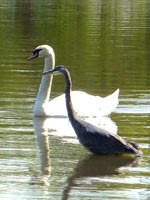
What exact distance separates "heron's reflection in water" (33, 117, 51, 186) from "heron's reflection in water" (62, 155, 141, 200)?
0.29m

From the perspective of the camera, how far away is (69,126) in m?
12.7

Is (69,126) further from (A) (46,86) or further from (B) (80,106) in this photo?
(A) (46,86)

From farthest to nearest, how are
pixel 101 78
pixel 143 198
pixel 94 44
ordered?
1. pixel 94 44
2. pixel 101 78
3. pixel 143 198

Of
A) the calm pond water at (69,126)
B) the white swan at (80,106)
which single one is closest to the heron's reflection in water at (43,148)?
the calm pond water at (69,126)

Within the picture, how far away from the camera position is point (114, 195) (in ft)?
28.3

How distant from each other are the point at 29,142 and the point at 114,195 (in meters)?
2.84

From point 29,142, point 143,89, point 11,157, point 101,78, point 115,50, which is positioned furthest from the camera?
point 115,50

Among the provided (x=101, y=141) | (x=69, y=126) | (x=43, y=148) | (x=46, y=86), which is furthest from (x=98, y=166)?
(x=46, y=86)

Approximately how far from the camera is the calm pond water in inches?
356

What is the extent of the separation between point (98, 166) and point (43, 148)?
1.05m

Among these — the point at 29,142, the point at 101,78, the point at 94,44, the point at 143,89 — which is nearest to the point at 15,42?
the point at 94,44

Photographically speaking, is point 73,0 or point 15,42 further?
point 73,0

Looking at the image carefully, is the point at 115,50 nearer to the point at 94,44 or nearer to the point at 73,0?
the point at 94,44

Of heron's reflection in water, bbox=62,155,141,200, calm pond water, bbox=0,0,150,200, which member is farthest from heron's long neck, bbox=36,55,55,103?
heron's reflection in water, bbox=62,155,141,200
